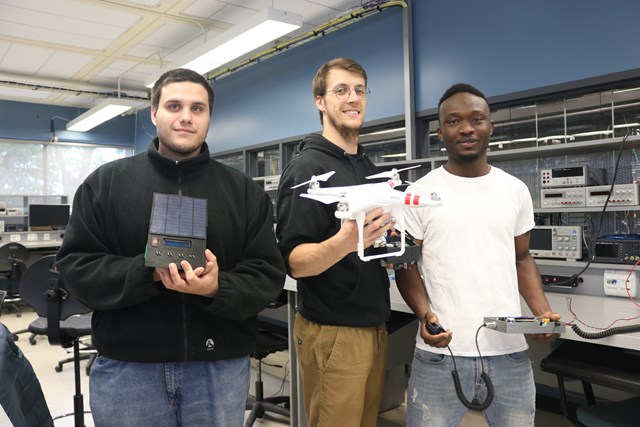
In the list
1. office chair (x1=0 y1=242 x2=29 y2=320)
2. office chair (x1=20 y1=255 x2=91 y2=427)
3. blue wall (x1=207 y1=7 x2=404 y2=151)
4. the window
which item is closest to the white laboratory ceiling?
blue wall (x1=207 y1=7 x2=404 y2=151)

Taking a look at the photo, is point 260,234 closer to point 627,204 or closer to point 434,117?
point 627,204

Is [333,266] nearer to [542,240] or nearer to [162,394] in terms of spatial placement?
[162,394]

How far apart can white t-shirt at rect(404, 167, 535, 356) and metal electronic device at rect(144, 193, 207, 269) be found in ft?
2.05

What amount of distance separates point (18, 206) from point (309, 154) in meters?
7.40

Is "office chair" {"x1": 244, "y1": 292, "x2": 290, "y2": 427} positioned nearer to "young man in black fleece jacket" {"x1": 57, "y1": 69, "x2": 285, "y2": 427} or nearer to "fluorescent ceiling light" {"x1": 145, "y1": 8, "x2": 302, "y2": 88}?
"young man in black fleece jacket" {"x1": 57, "y1": 69, "x2": 285, "y2": 427}

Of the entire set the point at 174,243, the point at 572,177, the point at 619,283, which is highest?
the point at 572,177

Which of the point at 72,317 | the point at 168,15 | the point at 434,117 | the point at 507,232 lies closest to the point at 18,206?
the point at 168,15

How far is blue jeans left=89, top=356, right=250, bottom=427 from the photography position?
3.68 ft

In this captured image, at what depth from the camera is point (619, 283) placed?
7.45 feet

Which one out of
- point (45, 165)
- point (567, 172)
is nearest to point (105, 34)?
point (45, 165)

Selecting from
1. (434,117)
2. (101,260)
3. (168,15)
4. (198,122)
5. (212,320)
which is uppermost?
(168,15)

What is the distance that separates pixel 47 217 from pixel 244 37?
4.66 m

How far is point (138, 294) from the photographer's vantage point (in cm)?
107

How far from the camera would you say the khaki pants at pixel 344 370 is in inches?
56.7
